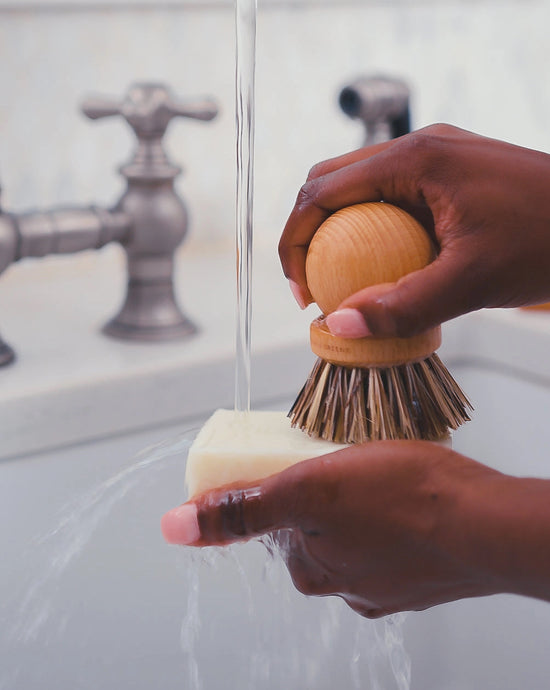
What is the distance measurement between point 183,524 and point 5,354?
1.17 feet

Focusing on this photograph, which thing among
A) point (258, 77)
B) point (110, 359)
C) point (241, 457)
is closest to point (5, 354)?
point (110, 359)

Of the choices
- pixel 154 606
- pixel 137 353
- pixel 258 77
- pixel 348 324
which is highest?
pixel 258 77

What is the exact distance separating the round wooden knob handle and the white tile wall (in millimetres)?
603

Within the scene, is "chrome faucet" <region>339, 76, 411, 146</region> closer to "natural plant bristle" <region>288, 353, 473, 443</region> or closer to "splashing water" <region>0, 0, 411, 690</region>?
"splashing water" <region>0, 0, 411, 690</region>

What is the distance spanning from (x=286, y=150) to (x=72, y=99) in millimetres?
280

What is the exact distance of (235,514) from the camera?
0.40 meters

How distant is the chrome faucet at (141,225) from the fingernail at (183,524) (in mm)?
346

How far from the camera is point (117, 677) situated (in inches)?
22.7

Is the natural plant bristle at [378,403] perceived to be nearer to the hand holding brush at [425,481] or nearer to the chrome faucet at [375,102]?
the hand holding brush at [425,481]

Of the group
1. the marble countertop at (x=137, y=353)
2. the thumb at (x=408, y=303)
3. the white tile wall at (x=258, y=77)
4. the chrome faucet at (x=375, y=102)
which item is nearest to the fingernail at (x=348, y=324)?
the thumb at (x=408, y=303)

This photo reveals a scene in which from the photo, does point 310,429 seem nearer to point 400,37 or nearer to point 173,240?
point 173,240

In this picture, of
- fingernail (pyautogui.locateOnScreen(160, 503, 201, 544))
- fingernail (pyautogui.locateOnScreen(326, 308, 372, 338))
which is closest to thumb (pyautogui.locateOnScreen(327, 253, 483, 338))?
fingernail (pyautogui.locateOnScreen(326, 308, 372, 338))

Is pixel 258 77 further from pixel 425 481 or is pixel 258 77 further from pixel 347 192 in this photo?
pixel 425 481

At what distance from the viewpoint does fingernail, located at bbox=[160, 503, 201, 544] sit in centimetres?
40
